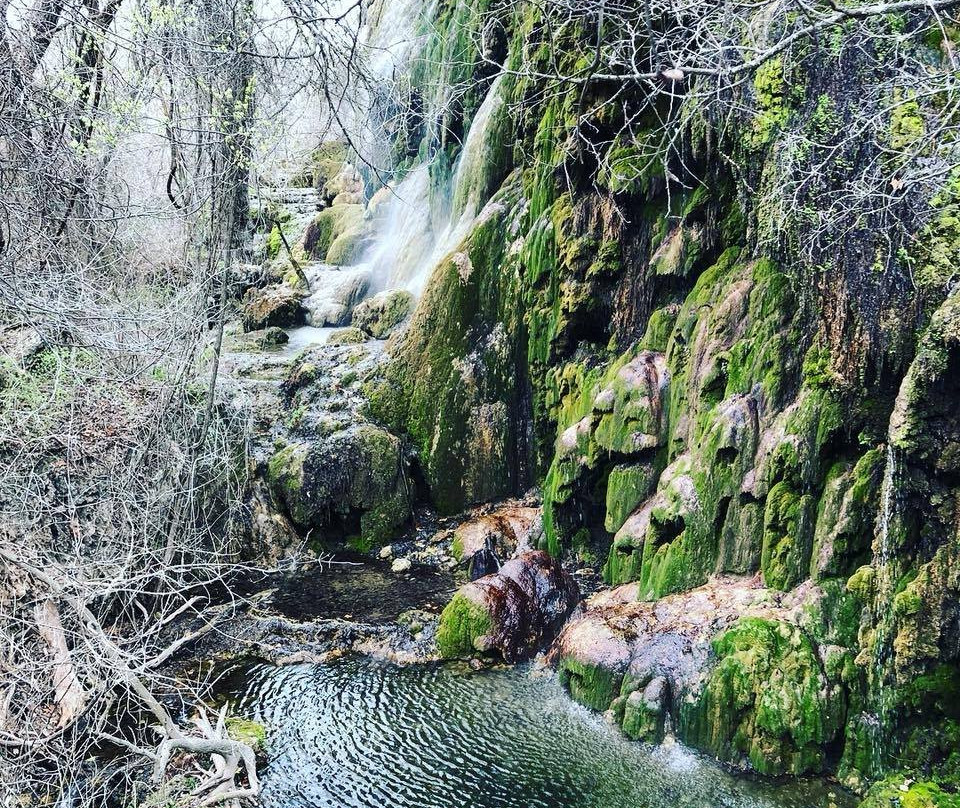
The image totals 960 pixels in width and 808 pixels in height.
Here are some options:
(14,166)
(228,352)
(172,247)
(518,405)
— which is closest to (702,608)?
(518,405)

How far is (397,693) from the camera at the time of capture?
267 inches

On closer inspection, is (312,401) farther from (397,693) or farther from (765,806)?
(765,806)

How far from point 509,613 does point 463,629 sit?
49 centimetres

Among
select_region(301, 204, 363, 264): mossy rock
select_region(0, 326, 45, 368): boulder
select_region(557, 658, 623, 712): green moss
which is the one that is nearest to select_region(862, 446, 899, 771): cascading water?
select_region(557, 658, 623, 712): green moss

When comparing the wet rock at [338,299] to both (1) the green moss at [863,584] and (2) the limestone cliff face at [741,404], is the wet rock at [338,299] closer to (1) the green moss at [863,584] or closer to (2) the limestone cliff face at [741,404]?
(2) the limestone cliff face at [741,404]

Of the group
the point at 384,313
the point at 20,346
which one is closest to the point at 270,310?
the point at 384,313

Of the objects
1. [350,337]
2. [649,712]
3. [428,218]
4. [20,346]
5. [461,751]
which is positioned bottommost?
[461,751]

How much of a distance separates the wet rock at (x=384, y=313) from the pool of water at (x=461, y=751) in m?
6.95

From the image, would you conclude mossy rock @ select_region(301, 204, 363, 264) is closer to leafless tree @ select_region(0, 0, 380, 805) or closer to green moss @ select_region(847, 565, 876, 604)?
leafless tree @ select_region(0, 0, 380, 805)

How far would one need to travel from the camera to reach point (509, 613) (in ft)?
24.3

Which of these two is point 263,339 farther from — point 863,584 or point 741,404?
point 863,584

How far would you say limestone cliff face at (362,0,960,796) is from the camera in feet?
15.9

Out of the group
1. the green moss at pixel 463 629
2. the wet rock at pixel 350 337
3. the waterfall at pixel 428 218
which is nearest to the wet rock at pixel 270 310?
the waterfall at pixel 428 218

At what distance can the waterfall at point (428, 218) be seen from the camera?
11.8 meters
